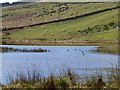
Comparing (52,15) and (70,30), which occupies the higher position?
(52,15)

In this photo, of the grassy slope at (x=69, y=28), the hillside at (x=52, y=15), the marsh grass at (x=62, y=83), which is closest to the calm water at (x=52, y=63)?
the marsh grass at (x=62, y=83)

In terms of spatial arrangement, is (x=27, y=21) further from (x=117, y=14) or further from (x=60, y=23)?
(x=117, y=14)

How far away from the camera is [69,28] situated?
116625 millimetres

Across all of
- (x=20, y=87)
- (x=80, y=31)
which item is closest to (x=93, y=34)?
(x=80, y=31)

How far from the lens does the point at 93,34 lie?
101062 mm

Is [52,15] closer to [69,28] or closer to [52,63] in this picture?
[69,28]

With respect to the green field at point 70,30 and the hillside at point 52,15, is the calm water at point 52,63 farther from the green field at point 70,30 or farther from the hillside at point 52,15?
the hillside at point 52,15

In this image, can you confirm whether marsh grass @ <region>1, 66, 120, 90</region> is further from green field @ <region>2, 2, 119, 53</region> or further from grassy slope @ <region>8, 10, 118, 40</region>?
grassy slope @ <region>8, 10, 118, 40</region>

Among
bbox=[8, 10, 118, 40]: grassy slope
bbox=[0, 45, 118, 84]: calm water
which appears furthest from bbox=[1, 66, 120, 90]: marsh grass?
bbox=[8, 10, 118, 40]: grassy slope

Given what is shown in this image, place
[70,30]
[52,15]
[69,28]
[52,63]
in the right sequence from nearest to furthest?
[52,63], [70,30], [69,28], [52,15]

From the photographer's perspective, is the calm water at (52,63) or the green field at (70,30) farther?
the green field at (70,30)

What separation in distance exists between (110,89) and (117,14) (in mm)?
98088

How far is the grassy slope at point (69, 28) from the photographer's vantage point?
4070 inches

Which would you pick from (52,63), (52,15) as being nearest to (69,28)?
(52,15)
